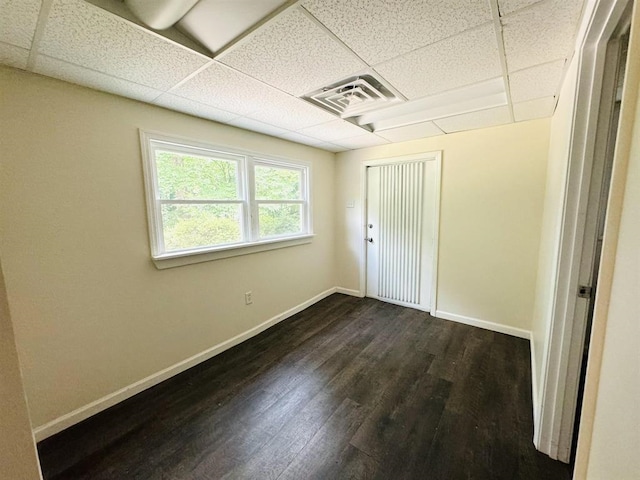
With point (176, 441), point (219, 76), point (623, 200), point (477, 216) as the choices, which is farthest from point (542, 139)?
point (176, 441)

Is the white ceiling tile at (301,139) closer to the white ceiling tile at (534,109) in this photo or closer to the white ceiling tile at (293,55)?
the white ceiling tile at (293,55)

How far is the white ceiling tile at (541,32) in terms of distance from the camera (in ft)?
3.49

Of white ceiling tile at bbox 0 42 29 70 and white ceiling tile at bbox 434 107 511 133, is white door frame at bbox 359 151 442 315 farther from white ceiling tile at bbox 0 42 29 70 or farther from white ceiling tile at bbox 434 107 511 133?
white ceiling tile at bbox 0 42 29 70

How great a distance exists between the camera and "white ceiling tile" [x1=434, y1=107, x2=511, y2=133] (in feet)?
7.34

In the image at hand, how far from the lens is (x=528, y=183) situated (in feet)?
8.20

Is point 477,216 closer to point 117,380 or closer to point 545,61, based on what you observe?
point 545,61

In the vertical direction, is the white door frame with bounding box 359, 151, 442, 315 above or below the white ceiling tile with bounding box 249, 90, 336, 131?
below

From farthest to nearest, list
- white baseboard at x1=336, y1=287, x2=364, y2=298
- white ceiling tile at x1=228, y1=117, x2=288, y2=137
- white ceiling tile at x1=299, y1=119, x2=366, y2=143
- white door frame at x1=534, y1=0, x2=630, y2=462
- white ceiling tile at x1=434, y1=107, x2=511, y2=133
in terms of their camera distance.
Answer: white baseboard at x1=336, y1=287, x2=364, y2=298
white ceiling tile at x1=299, y1=119, x2=366, y2=143
white ceiling tile at x1=228, y1=117, x2=288, y2=137
white ceiling tile at x1=434, y1=107, x2=511, y2=133
white door frame at x1=534, y1=0, x2=630, y2=462

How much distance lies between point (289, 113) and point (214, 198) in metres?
1.02

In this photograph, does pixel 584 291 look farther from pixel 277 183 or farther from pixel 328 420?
pixel 277 183

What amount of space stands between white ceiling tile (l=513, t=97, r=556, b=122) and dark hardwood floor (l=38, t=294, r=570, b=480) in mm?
2138

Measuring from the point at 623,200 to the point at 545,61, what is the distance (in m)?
1.28

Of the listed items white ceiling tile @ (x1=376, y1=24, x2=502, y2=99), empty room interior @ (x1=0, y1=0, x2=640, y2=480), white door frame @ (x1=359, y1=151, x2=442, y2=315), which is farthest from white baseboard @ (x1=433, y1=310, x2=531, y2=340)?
white ceiling tile @ (x1=376, y1=24, x2=502, y2=99)

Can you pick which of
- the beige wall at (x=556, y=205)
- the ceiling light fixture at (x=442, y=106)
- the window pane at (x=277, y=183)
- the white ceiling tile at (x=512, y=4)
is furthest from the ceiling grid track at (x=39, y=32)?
the beige wall at (x=556, y=205)
